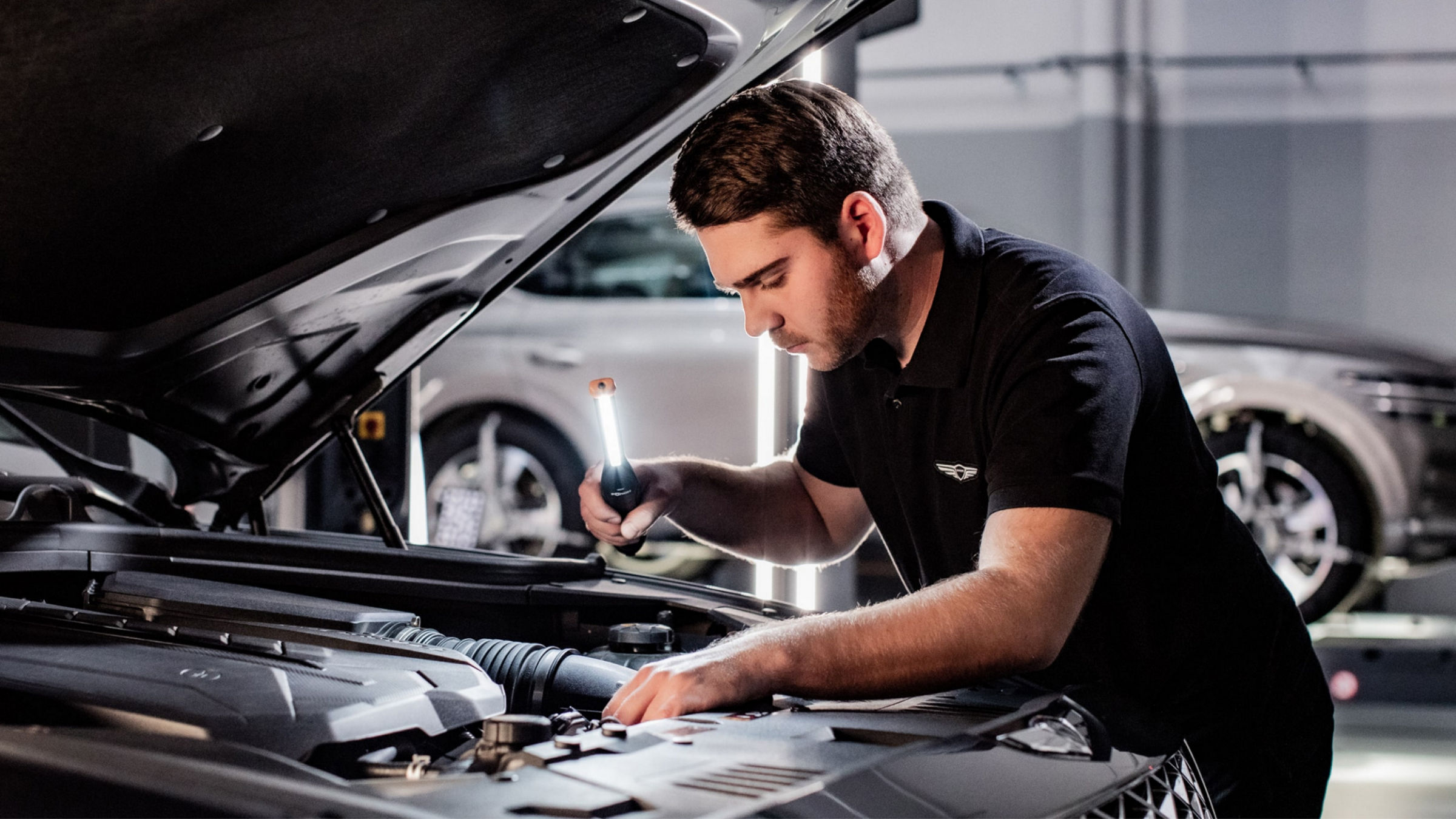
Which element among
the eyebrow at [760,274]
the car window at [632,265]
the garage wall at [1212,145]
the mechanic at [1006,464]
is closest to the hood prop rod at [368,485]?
the mechanic at [1006,464]

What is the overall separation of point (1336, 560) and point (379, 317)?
3.38m

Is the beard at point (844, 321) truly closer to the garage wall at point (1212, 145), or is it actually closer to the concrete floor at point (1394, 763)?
the concrete floor at point (1394, 763)

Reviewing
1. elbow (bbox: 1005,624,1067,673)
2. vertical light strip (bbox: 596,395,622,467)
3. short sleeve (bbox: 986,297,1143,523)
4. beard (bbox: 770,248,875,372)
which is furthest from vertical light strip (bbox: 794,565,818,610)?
elbow (bbox: 1005,624,1067,673)

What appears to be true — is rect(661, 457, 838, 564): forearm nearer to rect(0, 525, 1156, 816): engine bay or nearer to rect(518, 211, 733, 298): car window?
rect(0, 525, 1156, 816): engine bay

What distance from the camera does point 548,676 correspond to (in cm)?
116

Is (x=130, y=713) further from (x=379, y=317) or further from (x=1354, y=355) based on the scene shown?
(x=1354, y=355)

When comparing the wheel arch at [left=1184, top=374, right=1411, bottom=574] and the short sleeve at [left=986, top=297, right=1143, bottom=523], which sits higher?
the short sleeve at [left=986, top=297, right=1143, bottom=523]

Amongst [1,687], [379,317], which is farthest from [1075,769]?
[379,317]

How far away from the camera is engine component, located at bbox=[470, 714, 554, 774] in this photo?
81cm

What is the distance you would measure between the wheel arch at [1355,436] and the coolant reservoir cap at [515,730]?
348 cm

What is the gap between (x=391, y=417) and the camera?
8.30 feet

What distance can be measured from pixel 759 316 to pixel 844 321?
87mm

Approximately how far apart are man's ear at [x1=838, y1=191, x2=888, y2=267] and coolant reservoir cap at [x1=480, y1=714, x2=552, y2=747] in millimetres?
594

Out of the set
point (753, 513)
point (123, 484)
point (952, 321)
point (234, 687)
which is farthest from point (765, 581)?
point (234, 687)
